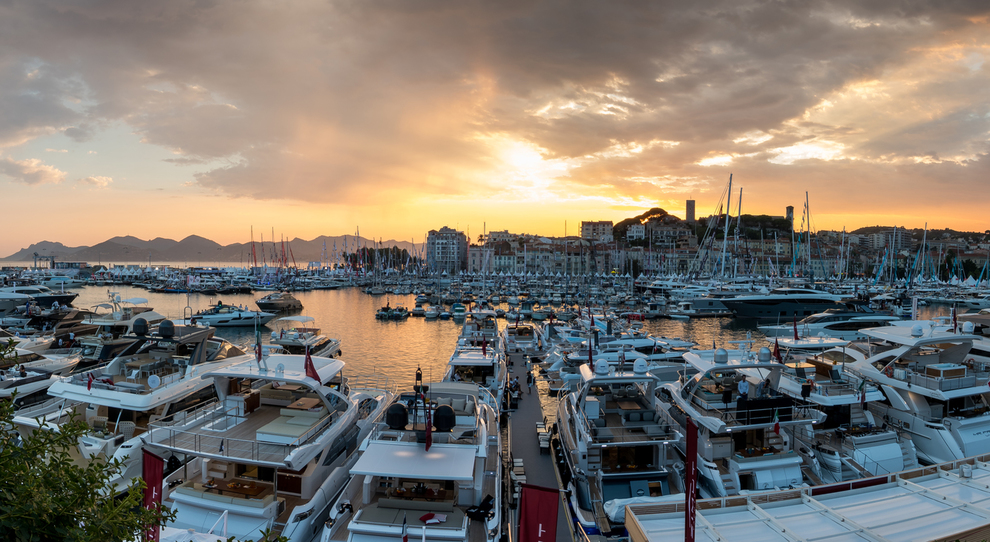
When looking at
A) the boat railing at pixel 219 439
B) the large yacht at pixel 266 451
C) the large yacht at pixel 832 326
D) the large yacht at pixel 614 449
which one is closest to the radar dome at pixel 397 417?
the large yacht at pixel 266 451

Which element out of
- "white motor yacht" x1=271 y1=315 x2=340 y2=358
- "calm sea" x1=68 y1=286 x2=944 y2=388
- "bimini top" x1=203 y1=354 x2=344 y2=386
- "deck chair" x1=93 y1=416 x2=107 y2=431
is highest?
"bimini top" x1=203 y1=354 x2=344 y2=386

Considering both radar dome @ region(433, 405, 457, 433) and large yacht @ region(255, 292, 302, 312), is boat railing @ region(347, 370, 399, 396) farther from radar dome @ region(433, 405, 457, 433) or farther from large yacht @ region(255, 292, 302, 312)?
large yacht @ region(255, 292, 302, 312)

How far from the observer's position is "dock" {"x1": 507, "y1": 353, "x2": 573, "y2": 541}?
1139cm

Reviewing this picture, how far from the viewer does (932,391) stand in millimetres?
15203

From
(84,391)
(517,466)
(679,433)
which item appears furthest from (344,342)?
(679,433)

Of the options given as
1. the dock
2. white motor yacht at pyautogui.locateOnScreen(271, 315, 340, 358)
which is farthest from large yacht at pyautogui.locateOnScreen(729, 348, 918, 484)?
white motor yacht at pyautogui.locateOnScreen(271, 315, 340, 358)

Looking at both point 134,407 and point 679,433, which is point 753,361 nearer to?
point 679,433

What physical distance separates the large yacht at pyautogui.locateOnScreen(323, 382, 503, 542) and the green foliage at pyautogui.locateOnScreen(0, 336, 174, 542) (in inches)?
188

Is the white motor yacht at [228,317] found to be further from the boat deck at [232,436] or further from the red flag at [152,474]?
the red flag at [152,474]

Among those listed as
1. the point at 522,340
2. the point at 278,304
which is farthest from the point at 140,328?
the point at 278,304

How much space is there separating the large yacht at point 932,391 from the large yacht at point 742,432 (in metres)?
4.75

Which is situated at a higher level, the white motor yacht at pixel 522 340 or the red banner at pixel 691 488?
the red banner at pixel 691 488

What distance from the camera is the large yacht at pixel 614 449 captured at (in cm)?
1145

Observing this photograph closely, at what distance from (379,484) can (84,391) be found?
374 inches
